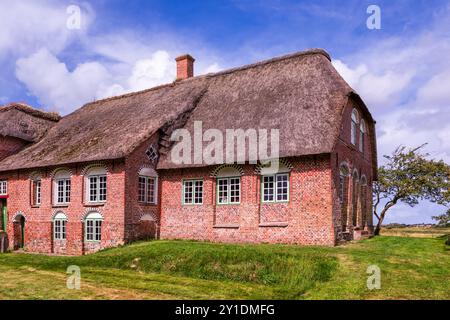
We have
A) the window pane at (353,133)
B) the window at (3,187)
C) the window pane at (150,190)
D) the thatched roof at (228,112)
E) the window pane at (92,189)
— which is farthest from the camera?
the window at (3,187)

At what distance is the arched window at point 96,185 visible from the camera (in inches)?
822

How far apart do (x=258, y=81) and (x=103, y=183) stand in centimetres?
948

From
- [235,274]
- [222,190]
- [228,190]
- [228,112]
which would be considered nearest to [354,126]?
[228,112]

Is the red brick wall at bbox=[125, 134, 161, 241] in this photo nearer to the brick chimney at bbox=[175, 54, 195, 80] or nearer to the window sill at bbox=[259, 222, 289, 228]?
the window sill at bbox=[259, 222, 289, 228]

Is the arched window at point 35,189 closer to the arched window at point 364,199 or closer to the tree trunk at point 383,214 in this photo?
the arched window at point 364,199

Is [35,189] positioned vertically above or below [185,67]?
below

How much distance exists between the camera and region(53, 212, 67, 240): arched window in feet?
73.5

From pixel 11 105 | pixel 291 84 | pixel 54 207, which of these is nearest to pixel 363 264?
pixel 291 84

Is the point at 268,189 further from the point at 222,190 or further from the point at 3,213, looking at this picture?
the point at 3,213

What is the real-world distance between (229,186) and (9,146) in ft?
52.3

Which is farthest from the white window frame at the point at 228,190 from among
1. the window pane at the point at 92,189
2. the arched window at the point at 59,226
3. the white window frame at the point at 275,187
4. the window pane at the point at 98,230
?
the arched window at the point at 59,226

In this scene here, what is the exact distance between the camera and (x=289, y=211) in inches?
705

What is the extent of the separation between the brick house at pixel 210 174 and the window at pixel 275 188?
0.14 ft

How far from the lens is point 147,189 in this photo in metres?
21.0
